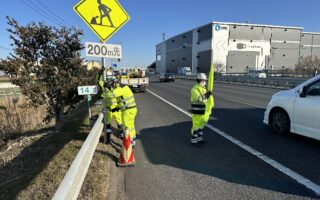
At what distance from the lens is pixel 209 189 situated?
3766 mm

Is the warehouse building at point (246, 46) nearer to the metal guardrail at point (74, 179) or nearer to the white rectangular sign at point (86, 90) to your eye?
the white rectangular sign at point (86, 90)

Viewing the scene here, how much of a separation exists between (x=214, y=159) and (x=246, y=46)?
7145 cm

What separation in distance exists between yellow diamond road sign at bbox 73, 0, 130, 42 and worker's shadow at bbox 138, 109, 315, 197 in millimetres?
2917

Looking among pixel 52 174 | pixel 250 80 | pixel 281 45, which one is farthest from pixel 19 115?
pixel 281 45

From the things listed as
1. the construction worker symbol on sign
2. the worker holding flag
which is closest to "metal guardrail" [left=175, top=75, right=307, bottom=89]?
the worker holding flag

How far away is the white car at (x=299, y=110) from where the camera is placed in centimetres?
544

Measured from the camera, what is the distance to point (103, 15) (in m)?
5.59

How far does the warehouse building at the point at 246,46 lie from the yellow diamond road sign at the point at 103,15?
6144 centimetres

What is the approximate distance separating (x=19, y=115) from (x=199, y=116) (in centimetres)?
971

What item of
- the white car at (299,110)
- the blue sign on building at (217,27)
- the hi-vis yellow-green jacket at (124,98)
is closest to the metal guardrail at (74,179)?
the hi-vis yellow-green jacket at (124,98)

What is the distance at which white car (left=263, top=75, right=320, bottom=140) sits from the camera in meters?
5.44

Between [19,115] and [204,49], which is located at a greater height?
[204,49]

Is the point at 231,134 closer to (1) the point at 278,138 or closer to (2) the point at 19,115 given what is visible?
(1) the point at 278,138

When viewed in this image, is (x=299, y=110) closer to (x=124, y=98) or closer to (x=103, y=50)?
(x=124, y=98)
